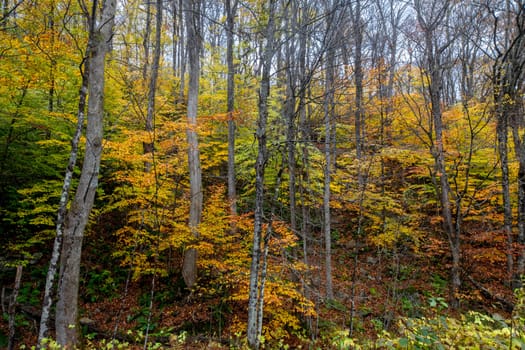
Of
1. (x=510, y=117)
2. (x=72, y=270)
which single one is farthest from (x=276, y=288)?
(x=510, y=117)

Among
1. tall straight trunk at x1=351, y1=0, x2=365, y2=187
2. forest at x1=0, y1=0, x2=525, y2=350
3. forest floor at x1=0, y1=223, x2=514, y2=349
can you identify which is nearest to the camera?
tall straight trunk at x1=351, y1=0, x2=365, y2=187

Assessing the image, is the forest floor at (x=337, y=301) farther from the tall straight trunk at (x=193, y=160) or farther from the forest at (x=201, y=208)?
the tall straight trunk at (x=193, y=160)

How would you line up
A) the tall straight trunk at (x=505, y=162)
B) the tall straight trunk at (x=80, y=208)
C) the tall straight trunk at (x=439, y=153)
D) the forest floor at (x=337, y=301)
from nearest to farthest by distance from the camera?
the tall straight trunk at (x=80, y=208), the forest floor at (x=337, y=301), the tall straight trunk at (x=505, y=162), the tall straight trunk at (x=439, y=153)

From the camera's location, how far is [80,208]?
521cm

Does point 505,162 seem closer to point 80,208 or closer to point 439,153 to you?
point 439,153

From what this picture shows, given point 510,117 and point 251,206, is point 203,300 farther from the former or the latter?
point 510,117

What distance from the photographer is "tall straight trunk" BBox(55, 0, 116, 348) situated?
16.8 feet

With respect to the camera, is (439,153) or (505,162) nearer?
(505,162)

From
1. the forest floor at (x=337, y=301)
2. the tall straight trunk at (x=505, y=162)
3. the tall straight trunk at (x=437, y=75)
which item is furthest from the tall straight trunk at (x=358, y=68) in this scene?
the tall straight trunk at (x=505, y=162)

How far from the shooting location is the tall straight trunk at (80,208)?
5109 millimetres

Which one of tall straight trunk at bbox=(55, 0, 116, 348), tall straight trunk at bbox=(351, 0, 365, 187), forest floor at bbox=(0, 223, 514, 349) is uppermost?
tall straight trunk at bbox=(351, 0, 365, 187)

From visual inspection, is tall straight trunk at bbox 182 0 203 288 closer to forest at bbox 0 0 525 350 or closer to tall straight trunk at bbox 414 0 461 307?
forest at bbox 0 0 525 350

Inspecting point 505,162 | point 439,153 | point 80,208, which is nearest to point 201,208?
point 80,208

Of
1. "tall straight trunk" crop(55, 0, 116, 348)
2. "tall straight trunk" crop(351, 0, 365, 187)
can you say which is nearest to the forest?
"tall straight trunk" crop(55, 0, 116, 348)
